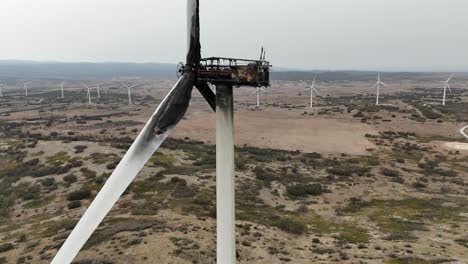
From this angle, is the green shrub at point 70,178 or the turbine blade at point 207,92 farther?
the green shrub at point 70,178

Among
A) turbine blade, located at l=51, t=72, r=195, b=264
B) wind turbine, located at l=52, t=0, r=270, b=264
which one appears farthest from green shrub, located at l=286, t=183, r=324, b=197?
turbine blade, located at l=51, t=72, r=195, b=264

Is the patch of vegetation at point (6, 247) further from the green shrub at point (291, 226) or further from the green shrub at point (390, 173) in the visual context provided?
the green shrub at point (390, 173)

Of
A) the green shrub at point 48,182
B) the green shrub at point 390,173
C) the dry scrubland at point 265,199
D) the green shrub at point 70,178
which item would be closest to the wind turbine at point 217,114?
the dry scrubland at point 265,199

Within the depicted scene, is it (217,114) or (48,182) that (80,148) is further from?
(217,114)

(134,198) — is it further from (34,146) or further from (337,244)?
(34,146)

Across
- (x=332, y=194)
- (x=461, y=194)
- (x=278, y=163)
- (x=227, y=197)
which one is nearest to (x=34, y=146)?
(x=278, y=163)
